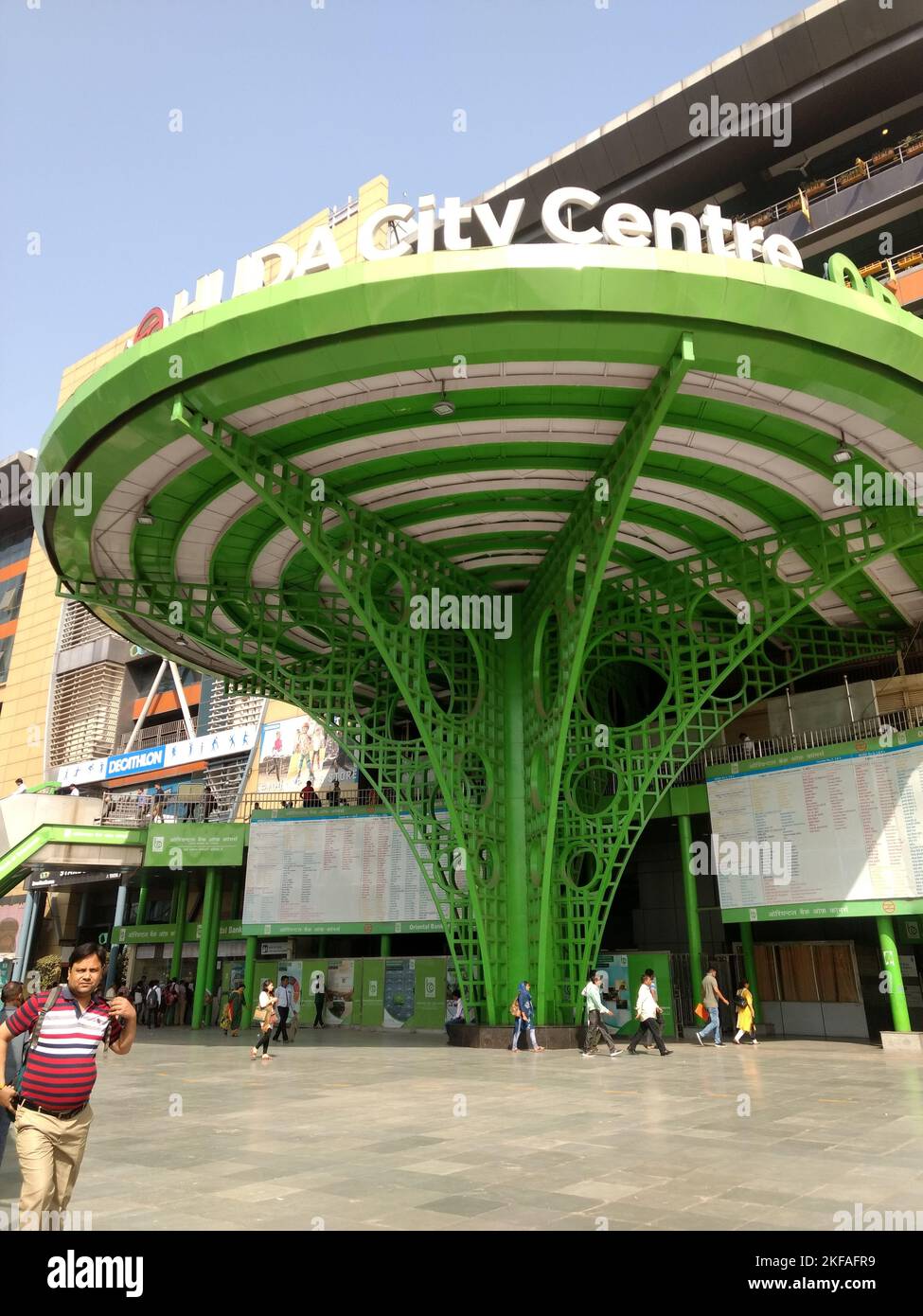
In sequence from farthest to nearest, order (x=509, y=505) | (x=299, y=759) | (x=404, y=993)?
1. (x=299, y=759)
2. (x=404, y=993)
3. (x=509, y=505)

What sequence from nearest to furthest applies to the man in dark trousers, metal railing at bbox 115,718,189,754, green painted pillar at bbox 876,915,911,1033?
green painted pillar at bbox 876,915,911,1033 → the man in dark trousers → metal railing at bbox 115,718,189,754

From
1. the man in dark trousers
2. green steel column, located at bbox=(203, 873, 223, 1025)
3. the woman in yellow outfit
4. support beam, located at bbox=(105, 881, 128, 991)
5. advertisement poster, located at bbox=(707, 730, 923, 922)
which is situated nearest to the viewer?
the woman in yellow outfit

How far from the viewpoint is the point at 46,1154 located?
5762 mm

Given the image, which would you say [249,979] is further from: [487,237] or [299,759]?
A: [487,237]

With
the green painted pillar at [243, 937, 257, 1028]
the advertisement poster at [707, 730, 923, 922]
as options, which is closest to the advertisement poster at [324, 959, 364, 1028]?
Answer: the green painted pillar at [243, 937, 257, 1028]

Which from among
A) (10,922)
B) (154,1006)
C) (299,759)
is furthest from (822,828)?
(10,922)

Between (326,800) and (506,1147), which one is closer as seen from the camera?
(506,1147)

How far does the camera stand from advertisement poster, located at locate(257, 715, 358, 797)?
42.0 meters

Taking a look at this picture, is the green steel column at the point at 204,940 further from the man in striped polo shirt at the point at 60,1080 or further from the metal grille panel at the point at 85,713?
the man in striped polo shirt at the point at 60,1080

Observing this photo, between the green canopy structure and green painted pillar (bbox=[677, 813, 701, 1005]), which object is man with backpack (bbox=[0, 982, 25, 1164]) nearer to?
the green canopy structure

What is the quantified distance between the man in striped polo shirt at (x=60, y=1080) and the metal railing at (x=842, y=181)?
3487 cm

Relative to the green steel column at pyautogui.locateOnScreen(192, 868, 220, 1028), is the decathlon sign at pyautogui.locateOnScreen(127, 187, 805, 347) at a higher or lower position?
higher

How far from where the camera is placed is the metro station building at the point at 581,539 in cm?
1556

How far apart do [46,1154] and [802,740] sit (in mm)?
27907
